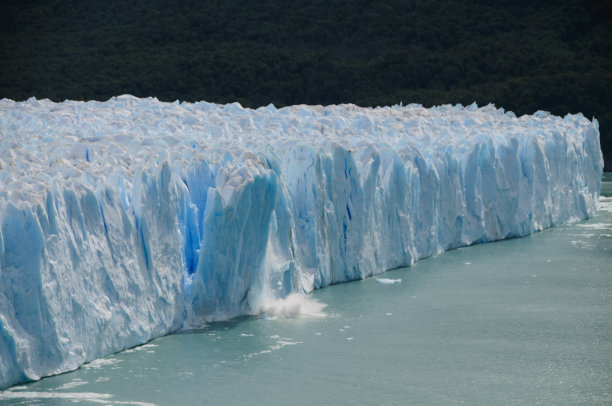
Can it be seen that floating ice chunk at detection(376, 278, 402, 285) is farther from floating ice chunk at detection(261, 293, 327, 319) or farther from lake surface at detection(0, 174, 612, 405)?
floating ice chunk at detection(261, 293, 327, 319)

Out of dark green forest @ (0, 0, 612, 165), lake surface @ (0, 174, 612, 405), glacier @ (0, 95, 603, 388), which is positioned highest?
dark green forest @ (0, 0, 612, 165)

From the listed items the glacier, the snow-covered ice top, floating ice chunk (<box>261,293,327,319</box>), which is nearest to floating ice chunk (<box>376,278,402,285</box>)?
the glacier

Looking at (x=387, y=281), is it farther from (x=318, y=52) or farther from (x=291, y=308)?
(x=318, y=52)

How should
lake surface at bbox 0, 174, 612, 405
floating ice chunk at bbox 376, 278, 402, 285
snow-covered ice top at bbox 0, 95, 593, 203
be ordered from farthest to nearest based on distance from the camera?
floating ice chunk at bbox 376, 278, 402, 285 → snow-covered ice top at bbox 0, 95, 593, 203 → lake surface at bbox 0, 174, 612, 405

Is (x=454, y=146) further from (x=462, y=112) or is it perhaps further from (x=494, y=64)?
(x=494, y=64)

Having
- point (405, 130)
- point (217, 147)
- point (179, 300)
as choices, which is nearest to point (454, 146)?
point (405, 130)

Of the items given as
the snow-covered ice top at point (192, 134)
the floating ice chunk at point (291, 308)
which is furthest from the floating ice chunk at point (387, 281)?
the snow-covered ice top at point (192, 134)

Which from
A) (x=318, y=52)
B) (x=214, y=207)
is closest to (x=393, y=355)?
(x=214, y=207)
